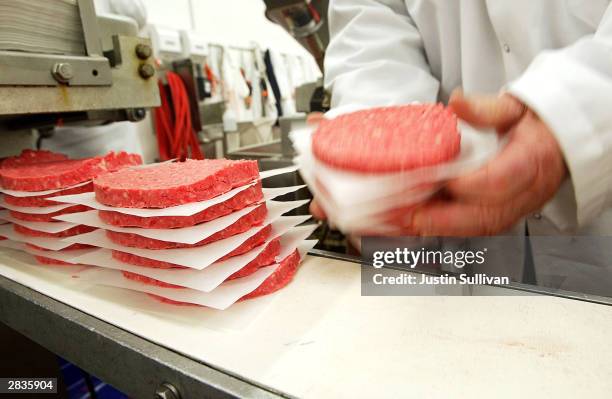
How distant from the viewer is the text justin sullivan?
0.69m

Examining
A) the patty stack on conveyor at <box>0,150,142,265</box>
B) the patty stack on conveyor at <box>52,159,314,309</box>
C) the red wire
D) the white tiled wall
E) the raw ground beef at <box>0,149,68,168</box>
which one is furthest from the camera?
the white tiled wall

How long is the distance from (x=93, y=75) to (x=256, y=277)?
744mm

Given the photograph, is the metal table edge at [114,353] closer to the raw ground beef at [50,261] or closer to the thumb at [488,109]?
the raw ground beef at [50,261]

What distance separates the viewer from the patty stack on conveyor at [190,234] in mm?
644

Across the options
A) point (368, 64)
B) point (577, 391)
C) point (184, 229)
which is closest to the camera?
point (577, 391)

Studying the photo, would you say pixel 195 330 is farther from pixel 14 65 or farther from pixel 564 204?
pixel 14 65

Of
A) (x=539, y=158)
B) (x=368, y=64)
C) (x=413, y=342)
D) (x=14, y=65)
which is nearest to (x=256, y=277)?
(x=413, y=342)

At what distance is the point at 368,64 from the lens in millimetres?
1010

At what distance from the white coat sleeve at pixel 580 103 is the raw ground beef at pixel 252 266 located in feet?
1.60

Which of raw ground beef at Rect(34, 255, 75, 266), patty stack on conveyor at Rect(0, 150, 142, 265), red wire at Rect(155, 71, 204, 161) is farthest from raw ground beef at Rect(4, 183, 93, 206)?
red wire at Rect(155, 71, 204, 161)

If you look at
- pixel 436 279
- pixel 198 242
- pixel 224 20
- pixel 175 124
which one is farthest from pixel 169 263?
pixel 224 20

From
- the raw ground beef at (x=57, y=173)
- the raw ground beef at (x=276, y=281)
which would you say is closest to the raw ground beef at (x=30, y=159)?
the raw ground beef at (x=57, y=173)

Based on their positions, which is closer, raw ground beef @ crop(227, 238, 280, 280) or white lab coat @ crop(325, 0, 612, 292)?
white lab coat @ crop(325, 0, 612, 292)

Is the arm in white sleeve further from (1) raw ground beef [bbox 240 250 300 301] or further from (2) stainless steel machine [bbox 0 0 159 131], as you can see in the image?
(1) raw ground beef [bbox 240 250 300 301]
